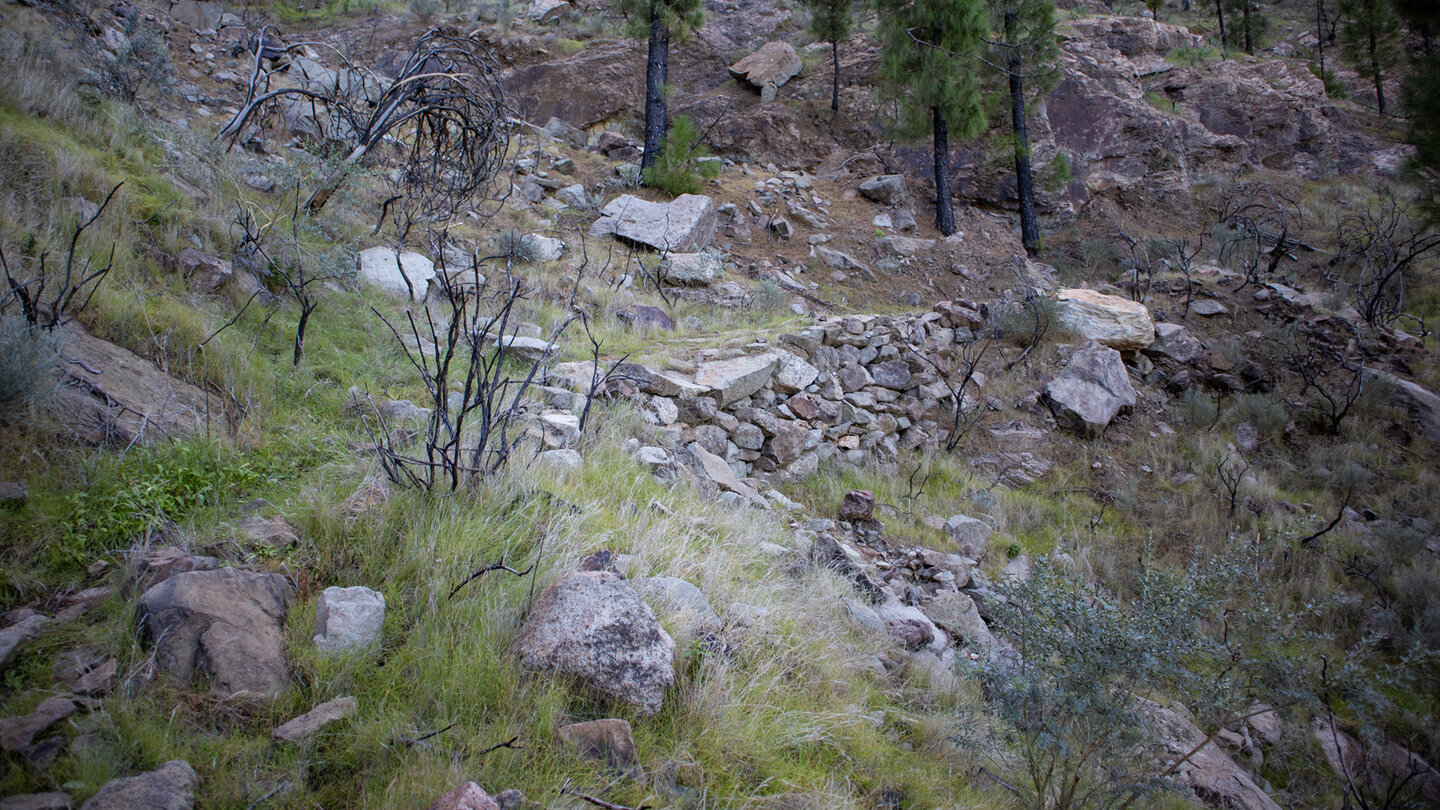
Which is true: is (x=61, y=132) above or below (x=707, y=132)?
below

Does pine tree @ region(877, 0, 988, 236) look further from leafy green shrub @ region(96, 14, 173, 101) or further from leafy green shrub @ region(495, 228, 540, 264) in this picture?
leafy green shrub @ region(96, 14, 173, 101)

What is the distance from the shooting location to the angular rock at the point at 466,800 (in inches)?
52.9

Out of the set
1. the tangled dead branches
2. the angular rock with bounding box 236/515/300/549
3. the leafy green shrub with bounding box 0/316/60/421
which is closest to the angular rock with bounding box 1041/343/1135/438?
the tangled dead branches

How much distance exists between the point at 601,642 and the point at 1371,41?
94.7 ft

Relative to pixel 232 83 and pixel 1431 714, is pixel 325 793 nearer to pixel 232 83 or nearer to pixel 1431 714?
pixel 1431 714

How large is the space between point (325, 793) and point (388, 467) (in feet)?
4.24

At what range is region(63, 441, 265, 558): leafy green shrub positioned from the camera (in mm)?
2037

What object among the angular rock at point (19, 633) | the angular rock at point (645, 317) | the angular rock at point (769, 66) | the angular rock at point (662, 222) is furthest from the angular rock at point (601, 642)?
the angular rock at point (769, 66)

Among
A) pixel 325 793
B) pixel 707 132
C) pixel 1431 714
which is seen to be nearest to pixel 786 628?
pixel 325 793

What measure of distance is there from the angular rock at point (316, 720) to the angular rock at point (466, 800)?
0.40m

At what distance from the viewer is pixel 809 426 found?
622 centimetres

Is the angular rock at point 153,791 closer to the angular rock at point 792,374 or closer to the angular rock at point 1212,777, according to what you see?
the angular rock at point 1212,777

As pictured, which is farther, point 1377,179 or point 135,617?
point 1377,179

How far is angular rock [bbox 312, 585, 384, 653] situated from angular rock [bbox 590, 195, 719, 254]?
7840 mm
